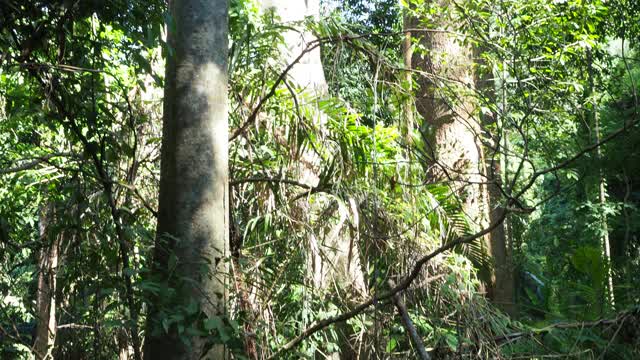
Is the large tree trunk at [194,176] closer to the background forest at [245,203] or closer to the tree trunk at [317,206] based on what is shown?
the background forest at [245,203]

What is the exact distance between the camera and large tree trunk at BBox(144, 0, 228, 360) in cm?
282

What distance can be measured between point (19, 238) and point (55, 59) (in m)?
4.22

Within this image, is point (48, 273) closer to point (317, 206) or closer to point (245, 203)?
point (245, 203)

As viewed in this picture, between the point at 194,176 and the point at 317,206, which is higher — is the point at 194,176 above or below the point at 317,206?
below

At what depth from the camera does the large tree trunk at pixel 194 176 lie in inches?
111

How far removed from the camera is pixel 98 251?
3844mm

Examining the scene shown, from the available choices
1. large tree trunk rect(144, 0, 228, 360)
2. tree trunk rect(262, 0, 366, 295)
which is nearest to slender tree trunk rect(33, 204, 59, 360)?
large tree trunk rect(144, 0, 228, 360)

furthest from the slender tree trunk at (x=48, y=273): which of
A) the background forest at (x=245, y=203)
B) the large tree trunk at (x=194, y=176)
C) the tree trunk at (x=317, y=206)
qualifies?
the tree trunk at (x=317, y=206)

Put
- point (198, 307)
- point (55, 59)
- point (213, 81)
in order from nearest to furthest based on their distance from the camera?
point (198, 307) → point (213, 81) → point (55, 59)

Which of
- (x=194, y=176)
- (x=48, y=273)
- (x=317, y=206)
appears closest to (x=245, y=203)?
(x=317, y=206)

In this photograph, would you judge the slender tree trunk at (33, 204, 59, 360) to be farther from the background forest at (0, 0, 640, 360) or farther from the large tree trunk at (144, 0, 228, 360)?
the large tree trunk at (144, 0, 228, 360)

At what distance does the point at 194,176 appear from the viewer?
2.98 m

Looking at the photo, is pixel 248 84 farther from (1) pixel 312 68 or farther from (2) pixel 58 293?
(1) pixel 312 68

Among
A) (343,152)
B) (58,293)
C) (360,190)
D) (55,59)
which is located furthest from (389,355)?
(55,59)
